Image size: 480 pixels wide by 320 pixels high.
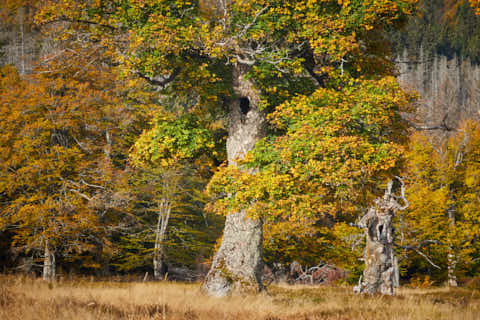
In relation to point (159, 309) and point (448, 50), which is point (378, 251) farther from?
point (448, 50)

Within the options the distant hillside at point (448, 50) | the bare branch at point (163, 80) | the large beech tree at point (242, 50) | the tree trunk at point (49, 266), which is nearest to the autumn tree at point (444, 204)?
the large beech tree at point (242, 50)

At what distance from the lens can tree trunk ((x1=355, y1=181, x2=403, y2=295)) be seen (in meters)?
13.0

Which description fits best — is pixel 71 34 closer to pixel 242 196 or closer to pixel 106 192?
pixel 242 196

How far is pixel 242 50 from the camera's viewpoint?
35.0ft

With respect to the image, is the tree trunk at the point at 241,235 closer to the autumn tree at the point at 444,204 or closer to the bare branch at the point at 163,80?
the bare branch at the point at 163,80

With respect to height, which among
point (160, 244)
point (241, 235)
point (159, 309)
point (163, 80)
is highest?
point (163, 80)

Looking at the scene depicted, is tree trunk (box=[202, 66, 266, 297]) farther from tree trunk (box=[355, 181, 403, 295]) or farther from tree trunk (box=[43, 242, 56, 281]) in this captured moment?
tree trunk (box=[43, 242, 56, 281])

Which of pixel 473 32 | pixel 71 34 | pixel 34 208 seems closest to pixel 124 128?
pixel 34 208

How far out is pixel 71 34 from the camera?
11.7m

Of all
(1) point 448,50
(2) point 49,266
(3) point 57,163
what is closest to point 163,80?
(3) point 57,163

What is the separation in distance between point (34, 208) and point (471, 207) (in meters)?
25.8

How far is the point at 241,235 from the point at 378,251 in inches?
182

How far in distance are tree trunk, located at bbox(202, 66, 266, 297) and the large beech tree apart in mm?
27

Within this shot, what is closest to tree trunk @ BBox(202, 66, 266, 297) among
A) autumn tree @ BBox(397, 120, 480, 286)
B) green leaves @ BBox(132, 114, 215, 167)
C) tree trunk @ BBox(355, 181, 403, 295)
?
green leaves @ BBox(132, 114, 215, 167)
